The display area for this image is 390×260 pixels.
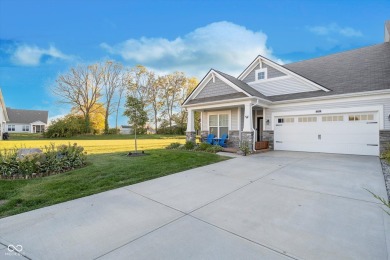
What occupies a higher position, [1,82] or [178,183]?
[1,82]

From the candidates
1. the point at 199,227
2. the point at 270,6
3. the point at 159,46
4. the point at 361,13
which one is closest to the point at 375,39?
the point at 361,13

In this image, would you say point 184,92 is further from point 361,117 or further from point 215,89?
point 361,117

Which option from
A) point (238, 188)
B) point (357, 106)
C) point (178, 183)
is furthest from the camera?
point (357, 106)

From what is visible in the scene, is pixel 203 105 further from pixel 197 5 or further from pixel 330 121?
pixel 330 121

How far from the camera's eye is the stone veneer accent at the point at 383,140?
28.9 feet

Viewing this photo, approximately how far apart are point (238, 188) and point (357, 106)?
8739 mm

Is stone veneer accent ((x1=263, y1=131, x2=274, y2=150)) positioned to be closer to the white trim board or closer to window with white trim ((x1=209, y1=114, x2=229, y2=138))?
window with white trim ((x1=209, y1=114, x2=229, y2=138))

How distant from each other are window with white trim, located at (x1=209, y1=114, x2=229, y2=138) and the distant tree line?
19837mm

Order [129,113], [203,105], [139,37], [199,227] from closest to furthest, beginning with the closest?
[199,227], [129,113], [203,105], [139,37]

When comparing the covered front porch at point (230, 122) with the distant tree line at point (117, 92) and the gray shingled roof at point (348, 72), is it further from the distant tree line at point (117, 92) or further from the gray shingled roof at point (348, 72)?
the distant tree line at point (117, 92)

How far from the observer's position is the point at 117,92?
35094mm

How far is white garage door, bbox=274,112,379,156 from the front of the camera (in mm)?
9297

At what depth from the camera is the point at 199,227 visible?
2863 millimetres

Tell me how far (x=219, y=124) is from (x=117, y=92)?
27494 mm
